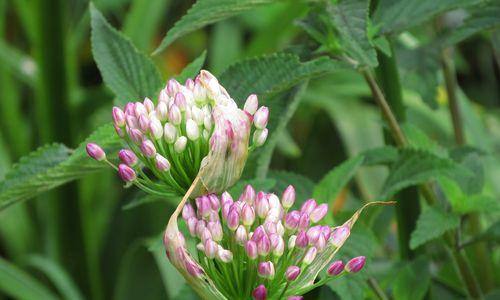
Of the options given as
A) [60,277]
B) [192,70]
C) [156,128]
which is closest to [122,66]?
[192,70]

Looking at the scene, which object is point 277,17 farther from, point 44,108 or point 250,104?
point 250,104

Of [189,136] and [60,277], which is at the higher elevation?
[189,136]

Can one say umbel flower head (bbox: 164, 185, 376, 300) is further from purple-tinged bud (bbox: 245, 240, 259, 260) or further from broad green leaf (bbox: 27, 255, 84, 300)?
broad green leaf (bbox: 27, 255, 84, 300)

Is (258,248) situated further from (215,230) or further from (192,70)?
(192,70)

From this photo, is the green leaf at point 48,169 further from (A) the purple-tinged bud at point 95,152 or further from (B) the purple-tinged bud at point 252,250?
(B) the purple-tinged bud at point 252,250

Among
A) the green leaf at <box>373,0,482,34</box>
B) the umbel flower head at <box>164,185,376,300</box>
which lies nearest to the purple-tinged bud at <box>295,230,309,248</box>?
the umbel flower head at <box>164,185,376,300</box>

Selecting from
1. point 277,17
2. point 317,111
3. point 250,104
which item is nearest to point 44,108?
point 277,17
